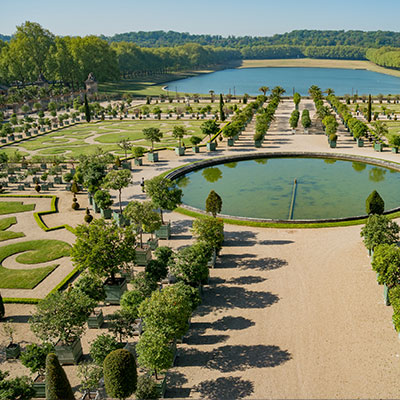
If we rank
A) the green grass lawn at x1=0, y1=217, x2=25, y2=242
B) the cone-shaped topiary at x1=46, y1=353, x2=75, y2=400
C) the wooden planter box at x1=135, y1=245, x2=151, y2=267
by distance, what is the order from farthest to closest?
the green grass lawn at x1=0, y1=217, x2=25, y2=242, the wooden planter box at x1=135, y1=245, x2=151, y2=267, the cone-shaped topiary at x1=46, y1=353, x2=75, y2=400

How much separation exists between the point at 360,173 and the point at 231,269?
105 ft

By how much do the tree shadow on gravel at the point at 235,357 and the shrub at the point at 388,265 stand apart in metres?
8.00

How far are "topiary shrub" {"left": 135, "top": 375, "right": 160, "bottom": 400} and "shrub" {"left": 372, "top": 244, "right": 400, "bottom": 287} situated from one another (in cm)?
1481

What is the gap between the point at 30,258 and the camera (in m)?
34.4

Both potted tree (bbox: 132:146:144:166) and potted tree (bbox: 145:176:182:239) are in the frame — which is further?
potted tree (bbox: 132:146:144:166)

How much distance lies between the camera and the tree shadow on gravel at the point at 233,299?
2625 centimetres

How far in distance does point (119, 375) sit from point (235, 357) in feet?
21.2

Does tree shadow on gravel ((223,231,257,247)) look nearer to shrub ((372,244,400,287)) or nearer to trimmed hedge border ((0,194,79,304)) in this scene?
shrub ((372,244,400,287))

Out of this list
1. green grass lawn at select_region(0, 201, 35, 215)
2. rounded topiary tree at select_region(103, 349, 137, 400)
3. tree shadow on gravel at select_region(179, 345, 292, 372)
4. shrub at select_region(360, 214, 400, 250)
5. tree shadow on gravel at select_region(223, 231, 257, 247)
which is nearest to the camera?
rounded topiary tree at select_region(103, 349, 137, 400)

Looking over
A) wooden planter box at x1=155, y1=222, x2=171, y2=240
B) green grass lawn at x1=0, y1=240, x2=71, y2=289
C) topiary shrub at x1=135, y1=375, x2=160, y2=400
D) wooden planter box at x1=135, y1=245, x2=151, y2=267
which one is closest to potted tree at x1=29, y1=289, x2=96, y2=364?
topiary shrub at x1=135, y1=375, x2=160, y2=400

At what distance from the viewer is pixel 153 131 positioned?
204ft

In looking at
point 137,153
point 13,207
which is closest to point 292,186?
point 137,153

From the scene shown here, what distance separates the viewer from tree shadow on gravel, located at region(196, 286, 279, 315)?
86.1ft

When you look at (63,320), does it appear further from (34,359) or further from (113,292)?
(113,292)
